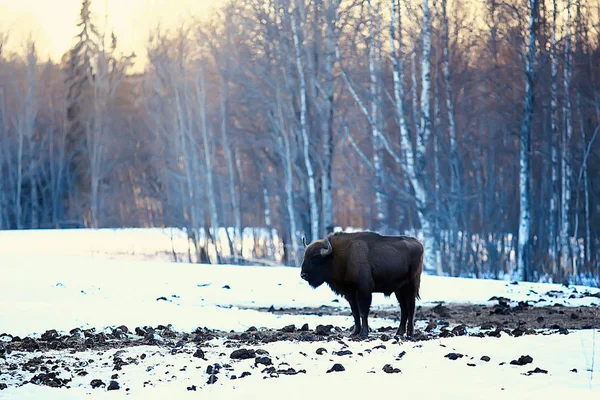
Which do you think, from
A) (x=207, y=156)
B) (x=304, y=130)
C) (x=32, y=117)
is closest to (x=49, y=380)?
(x=304, y=130)

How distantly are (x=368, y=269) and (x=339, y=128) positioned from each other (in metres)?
21.9

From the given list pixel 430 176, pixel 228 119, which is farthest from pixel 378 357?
pixel 228 119

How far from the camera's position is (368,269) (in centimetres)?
1330

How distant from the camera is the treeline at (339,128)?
92.5ft

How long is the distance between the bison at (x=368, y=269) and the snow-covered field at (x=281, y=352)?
6.23 feet

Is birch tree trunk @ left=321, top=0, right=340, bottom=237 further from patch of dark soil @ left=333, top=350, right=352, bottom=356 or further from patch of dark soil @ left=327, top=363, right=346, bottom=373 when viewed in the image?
patch of dark soil @ left=327, top=363, right=346, bottom=373

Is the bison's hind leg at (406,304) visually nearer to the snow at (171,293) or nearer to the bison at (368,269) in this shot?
the bison at (368,269)

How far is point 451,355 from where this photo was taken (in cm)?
924

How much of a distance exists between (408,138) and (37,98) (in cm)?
3464

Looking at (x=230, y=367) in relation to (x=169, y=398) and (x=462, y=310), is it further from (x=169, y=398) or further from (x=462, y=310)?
(x=462, y=310)

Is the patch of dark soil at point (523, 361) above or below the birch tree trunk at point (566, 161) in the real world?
below

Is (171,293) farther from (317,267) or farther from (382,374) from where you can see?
(382,374)

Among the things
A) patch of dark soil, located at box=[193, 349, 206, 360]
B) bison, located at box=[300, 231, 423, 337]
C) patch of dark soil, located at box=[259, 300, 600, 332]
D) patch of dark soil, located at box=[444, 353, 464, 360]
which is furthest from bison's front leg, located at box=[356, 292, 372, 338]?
patch of dark soil, located at box=[444, 353, 464, 360]

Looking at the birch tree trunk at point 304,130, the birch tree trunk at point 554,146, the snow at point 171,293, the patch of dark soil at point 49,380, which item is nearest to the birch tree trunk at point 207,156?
the birch tree trunk at point 304,130
